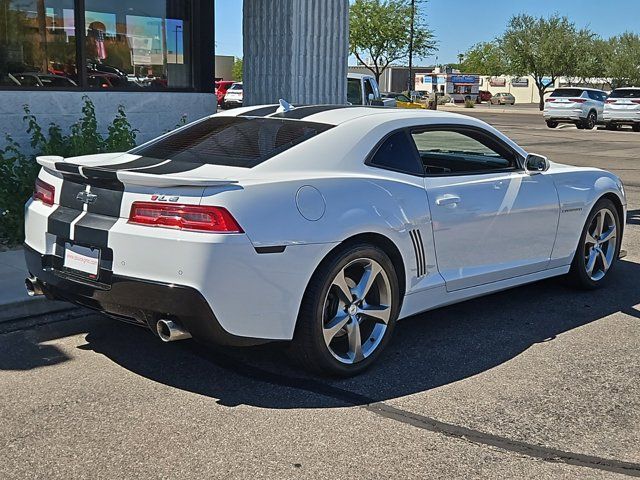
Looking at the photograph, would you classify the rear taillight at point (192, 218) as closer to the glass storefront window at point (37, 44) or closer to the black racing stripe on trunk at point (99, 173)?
the black racing stripe on trunk at point (99, 173)

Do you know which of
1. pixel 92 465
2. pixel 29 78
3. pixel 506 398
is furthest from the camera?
pixel 29 78

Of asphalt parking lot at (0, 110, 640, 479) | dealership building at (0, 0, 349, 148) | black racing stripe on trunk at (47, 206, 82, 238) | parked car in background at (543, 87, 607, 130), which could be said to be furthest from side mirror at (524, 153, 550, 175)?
parked car in background at (543, 87, 607, 130)

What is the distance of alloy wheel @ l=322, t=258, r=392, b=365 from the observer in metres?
4.43

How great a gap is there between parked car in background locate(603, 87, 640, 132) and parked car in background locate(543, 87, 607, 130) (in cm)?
57

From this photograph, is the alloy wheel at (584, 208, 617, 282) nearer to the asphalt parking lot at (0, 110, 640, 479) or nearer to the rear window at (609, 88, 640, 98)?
the asphalt parking lot at (0, 110, 640, 479)

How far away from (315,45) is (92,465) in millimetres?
8098

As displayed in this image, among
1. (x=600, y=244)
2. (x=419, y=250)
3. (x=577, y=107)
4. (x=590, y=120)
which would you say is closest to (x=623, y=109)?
(x=590, y=120)

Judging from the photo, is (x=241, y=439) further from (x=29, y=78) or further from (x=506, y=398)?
(x=29, y=78)

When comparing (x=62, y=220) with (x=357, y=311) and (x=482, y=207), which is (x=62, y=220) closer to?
(x=357, y=311)

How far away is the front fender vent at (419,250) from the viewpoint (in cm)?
478

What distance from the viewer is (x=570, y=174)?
616cm

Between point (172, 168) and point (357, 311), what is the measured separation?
1318mm

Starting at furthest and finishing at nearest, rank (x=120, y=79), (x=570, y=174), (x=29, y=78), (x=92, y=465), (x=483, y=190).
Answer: (x=120, y=79)
(x=29, y=78)
(x=570, y=174)
(x=483, y=190)
(x=92, y=465)

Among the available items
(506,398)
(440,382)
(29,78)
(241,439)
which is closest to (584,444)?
(506,398)
